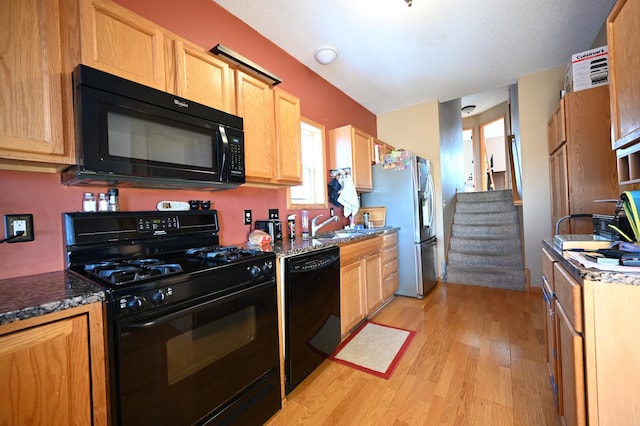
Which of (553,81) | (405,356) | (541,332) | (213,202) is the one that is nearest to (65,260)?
(213,202)

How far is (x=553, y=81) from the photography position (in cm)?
316

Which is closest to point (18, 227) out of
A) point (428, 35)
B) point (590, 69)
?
point (428, 35)

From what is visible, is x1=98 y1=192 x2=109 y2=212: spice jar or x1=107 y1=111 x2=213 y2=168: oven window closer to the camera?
x1=107 y1=111 x2=213 y2=168: oven window

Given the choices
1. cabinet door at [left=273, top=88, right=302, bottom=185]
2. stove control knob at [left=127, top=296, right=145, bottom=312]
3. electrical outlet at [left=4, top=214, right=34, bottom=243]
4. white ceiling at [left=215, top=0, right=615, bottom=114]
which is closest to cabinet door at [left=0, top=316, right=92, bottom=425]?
stove control knob at [left=127, top=296, right=145, bottom=312]

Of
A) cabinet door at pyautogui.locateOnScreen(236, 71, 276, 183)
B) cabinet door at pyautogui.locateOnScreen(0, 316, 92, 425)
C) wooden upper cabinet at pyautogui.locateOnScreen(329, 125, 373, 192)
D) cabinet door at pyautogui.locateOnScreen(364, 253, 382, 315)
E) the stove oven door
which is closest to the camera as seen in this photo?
cabinet door at pyautogui.locateOnScreen(0, 316, 92, 425)

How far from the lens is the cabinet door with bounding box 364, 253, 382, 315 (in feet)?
8.60

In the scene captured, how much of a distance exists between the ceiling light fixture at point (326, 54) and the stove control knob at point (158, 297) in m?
2.55

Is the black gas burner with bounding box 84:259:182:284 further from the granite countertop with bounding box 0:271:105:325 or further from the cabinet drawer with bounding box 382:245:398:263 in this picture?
the cabinet drawer with bounding box 382:245:398:263

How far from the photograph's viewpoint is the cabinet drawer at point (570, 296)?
909 mm

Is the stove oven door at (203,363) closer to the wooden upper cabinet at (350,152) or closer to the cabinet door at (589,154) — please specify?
the wooden upper cabinet at (350,152)

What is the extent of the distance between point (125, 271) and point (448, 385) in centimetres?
197

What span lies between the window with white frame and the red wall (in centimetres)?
15

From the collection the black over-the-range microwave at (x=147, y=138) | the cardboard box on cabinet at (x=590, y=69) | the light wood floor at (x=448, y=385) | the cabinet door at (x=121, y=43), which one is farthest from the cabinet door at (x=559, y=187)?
the cabinet door at (x=121, y=43)

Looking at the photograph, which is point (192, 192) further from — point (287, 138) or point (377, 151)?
point (377, 151)
